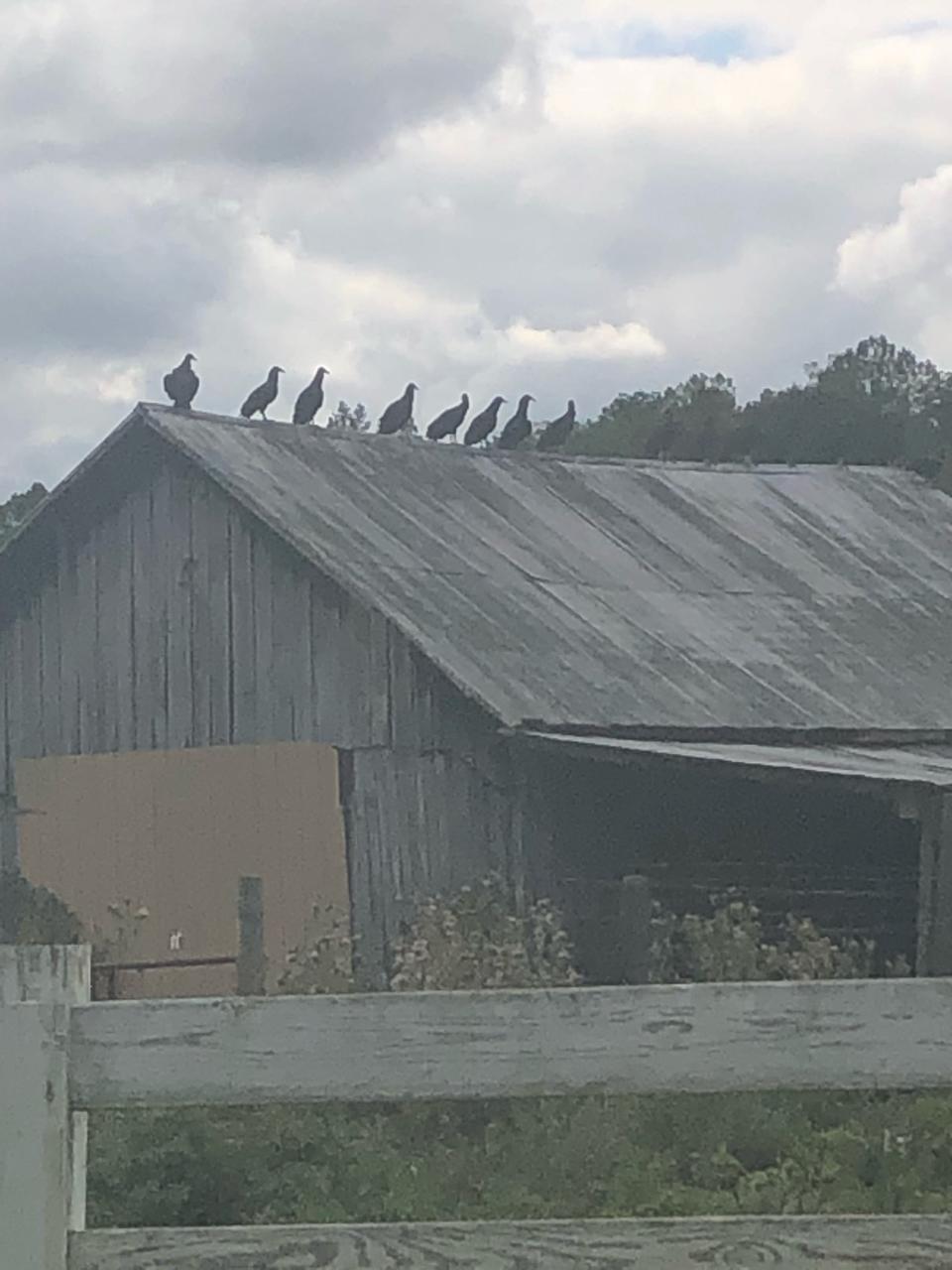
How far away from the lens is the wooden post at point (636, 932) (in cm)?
1136

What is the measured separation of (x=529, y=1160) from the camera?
21.7 feet

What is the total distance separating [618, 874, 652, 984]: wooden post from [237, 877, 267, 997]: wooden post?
77.6 inches

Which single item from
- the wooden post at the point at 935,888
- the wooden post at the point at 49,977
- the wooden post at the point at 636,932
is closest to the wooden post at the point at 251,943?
the wooden post at the point at 636,932

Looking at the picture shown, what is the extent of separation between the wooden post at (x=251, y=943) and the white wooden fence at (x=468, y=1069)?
8235mm

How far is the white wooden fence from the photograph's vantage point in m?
3.29

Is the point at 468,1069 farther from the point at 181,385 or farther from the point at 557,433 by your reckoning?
the point at 557,433

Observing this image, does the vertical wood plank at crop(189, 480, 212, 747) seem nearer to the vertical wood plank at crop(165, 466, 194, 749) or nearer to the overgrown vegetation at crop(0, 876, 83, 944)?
the vertical wood plank at crop(165, 466, 194, 749)

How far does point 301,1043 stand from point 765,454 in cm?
4513

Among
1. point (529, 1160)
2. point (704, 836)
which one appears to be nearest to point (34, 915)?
point (704, 836)

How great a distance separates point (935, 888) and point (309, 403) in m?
11.0

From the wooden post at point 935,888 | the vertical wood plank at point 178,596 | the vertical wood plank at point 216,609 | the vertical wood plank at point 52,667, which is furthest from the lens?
the vertical wood plank at point 52,667

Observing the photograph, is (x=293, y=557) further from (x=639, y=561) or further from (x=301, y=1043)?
(x=301, y=1043)

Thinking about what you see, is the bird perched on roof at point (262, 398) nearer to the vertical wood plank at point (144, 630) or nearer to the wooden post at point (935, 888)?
the vertical wood plank at point (144, 630)

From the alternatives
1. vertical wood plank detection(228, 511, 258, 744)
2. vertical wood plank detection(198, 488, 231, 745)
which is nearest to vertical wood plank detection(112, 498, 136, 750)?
vertical wood plank detection(198, 488, 231, 745)
